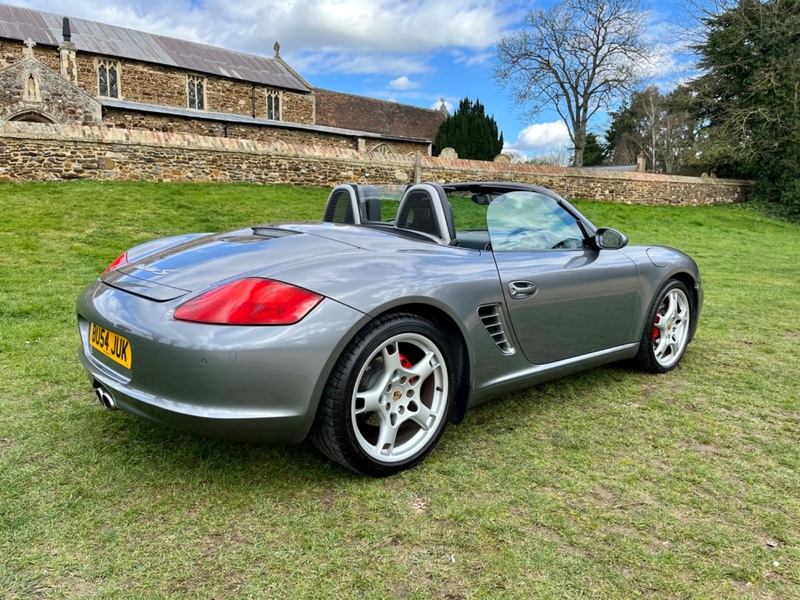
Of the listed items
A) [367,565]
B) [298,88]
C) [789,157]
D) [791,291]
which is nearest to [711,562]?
[367,565]

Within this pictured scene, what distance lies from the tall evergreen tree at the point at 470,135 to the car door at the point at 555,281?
3561 centimetres

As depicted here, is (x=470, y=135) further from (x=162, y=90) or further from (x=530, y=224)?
(x=530, y=224)

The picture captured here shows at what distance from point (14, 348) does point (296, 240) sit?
2553 mm

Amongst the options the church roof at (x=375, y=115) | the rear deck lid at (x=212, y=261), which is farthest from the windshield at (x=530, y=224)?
the church roof at (x=375, y=115)

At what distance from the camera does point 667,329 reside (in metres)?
3.69

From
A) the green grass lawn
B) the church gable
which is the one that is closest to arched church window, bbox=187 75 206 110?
the church gable

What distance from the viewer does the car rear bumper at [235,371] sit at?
1872mm

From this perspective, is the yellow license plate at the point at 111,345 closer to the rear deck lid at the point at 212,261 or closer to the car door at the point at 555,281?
the rear deck lid at the point at 212,261

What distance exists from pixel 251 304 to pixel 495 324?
3.82 ft

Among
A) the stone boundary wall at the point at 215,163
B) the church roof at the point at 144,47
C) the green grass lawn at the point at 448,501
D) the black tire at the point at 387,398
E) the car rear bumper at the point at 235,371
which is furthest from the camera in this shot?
the church roof at the point at 144,47

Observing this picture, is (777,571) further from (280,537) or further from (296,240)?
(296,240)

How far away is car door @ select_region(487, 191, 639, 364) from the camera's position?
106 inches

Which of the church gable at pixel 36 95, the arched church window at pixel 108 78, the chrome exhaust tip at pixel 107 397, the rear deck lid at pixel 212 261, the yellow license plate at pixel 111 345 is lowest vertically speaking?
the chrome exhaust tip at pixel 107 397

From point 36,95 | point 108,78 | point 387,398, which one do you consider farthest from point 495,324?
point 108,78
